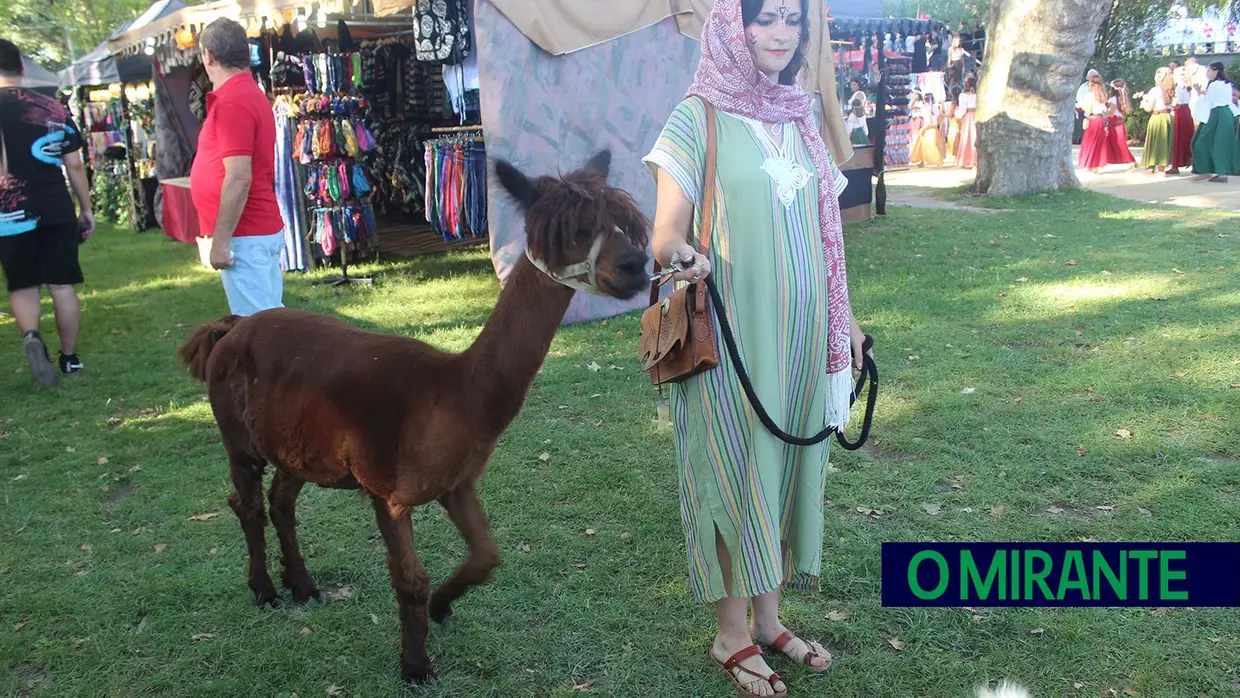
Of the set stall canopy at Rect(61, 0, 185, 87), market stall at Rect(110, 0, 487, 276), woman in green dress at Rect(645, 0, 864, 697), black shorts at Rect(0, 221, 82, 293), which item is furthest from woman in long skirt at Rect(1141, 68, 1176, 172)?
black shorts at Rect(0, 221, 82, 293)

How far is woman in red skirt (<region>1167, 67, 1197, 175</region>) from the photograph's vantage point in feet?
52.9

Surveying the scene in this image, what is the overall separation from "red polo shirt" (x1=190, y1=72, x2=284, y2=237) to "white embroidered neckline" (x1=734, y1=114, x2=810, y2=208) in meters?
2.62

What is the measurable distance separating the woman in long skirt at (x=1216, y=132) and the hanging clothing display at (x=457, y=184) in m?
12.8

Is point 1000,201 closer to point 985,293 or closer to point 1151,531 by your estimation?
point 985,293

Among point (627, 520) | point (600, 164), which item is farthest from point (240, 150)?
point (627, 520)

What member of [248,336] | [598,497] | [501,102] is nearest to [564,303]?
[248,336]

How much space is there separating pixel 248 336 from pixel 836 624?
2.34m

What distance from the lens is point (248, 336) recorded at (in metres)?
3.14

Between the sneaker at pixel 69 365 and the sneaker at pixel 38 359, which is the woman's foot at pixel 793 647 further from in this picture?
Result: the sneaker at pixel 69 365

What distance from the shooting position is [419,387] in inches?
107

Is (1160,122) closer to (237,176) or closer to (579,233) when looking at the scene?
(237,176)

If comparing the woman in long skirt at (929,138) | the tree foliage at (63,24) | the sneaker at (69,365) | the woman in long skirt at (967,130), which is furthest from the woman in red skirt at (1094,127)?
the tree foliage at (63,24)

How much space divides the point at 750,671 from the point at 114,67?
15.5m

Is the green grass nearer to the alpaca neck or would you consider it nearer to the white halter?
the alpaca neck
